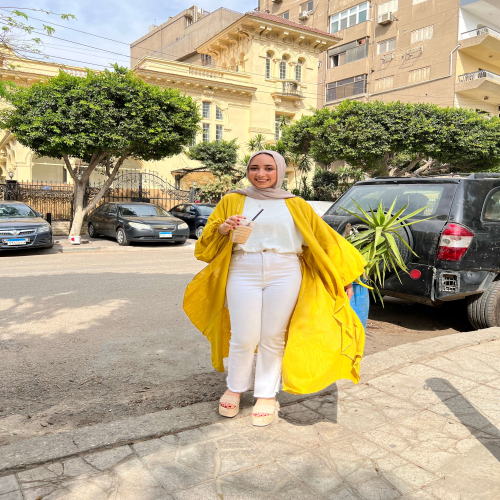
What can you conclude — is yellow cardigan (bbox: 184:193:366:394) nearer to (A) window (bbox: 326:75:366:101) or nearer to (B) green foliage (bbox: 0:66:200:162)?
(B) green foliage (bbox: 0:66:200:162)

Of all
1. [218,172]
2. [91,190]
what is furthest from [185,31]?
[91,190]

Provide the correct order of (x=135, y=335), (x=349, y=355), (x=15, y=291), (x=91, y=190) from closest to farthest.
A: (x=349, y=355) < (x=135, y=335) < (x=15, y=291) < (x=91, y=190)

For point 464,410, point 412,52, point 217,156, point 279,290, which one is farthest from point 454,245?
point 412,52

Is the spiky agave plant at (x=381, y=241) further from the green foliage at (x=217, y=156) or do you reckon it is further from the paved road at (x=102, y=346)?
the green foliage at (x=217, y=156)

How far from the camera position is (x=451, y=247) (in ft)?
15.6

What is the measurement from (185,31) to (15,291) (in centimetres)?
4897

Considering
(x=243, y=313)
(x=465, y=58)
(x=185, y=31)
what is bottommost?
→ (x=243, y=313)

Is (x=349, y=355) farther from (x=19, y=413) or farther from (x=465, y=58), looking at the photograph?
(x=465, y=58)

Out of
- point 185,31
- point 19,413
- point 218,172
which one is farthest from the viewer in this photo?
point 185,31

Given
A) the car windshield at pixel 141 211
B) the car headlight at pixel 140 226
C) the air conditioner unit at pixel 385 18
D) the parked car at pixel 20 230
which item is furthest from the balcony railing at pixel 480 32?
the parked car at pixel 20 230

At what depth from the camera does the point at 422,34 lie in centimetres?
3825

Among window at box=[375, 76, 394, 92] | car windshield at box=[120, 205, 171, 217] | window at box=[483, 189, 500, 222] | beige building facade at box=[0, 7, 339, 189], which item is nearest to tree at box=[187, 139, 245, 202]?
beige building facade at box=[0, 7, 339, 189]

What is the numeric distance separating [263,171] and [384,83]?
42251mm

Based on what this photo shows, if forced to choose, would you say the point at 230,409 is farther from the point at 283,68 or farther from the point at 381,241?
the point at 283,68
